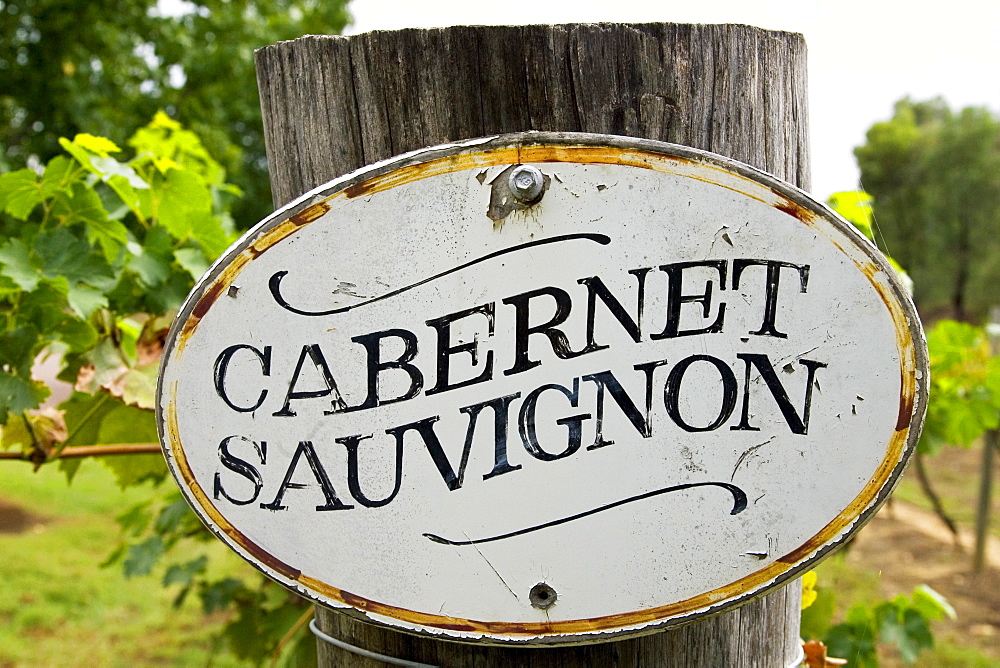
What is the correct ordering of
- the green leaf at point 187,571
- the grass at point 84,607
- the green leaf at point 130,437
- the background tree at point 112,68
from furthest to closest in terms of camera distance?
1. the background tree at point 112,68
2. the grass at point 84,607
3. the green leaf at point 187,571
4. the green leaf at point 130,437

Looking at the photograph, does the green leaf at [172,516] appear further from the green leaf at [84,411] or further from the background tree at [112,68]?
the background tree at [112,68]

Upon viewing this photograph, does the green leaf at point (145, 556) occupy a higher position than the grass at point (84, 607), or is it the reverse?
the green leaf at point (145, 556)

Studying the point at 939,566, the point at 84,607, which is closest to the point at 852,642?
the point at 939,566

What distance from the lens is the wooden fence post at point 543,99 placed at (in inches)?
41.5

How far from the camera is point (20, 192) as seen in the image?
1579 millimetres

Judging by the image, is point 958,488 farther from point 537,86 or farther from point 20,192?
point 20,192

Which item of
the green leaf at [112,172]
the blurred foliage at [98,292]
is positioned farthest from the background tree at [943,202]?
the green leaf at [112,172]

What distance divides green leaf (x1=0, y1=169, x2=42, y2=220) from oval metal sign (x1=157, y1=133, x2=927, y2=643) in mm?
719

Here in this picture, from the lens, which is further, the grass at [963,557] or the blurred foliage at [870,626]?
the grass at [963,557]

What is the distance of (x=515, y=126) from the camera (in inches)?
42.1

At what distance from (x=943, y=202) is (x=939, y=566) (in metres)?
3.88

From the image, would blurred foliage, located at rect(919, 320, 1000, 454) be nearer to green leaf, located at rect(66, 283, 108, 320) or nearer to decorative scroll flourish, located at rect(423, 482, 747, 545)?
decorative scroll flourish, located at rect(423, 482, 747, 545)

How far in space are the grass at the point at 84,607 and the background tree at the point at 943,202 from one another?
643 cm

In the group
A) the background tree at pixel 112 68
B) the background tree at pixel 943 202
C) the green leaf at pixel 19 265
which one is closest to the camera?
the green leaf at pixel 19 265
